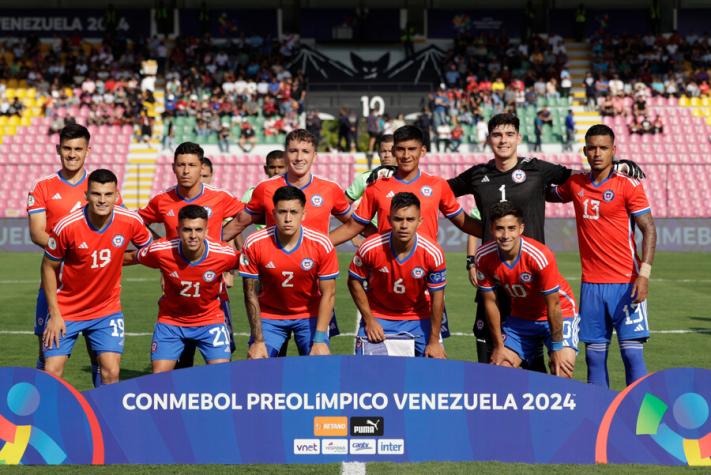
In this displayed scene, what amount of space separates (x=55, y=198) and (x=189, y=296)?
1358 millimetres

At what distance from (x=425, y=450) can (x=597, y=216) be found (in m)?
2.50

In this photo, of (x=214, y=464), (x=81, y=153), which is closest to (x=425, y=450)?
(x=214, y=464)

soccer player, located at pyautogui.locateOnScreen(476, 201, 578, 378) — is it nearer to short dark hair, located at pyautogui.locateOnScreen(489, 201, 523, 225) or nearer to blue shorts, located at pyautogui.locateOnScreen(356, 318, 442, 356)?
short dark hair, located at pyautogui.locateOnScreen(489, 201, 523, 225)

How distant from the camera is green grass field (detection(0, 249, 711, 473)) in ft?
20.1

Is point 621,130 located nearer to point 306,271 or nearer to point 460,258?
point 460,258

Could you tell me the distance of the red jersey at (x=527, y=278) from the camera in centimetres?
696

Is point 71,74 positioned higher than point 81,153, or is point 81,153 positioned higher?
point 71,74

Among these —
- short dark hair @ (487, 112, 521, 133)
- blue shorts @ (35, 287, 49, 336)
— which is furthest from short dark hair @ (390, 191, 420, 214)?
blue shorts @ (35, 287, 49, 336)

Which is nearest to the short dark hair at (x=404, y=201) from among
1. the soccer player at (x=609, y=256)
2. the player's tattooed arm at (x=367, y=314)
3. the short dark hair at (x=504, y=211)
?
the short dark hair at (x=504, y=211)

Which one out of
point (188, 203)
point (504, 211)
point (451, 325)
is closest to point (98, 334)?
point (188, 203)

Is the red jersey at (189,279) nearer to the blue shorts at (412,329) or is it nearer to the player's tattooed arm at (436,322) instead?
the blue shorts at (412,329)

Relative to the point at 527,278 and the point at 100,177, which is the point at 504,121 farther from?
the point at 100,177

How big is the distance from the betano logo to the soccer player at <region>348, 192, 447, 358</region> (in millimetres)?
1187

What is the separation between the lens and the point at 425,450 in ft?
20.1
